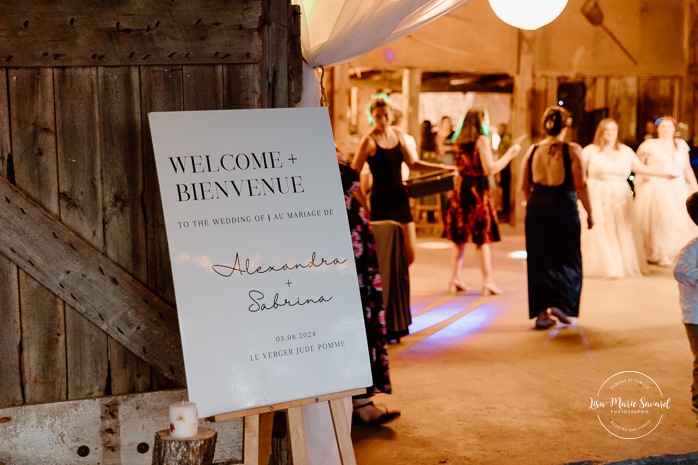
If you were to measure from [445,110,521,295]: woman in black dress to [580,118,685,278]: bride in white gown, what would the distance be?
1743 mm

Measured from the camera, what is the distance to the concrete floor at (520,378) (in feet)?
13.6

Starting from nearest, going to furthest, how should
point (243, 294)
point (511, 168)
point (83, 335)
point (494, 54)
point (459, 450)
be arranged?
point (243, 294)
point (83, 335)
point (459, 450)
point (494, 54)
point (511, 168)

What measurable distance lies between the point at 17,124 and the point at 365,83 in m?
11.5

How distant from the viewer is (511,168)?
1405cm

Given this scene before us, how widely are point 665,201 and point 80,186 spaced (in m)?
8.29

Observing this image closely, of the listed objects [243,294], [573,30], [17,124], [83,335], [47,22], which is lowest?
[83,335]

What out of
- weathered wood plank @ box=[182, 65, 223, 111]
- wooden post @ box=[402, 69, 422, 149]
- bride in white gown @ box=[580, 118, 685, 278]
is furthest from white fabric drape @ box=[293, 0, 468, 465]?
wooden post @ box=[402, 69, 422, 149]

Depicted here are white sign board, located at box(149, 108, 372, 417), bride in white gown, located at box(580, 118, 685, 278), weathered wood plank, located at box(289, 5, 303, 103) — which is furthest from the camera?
bride in white gown, located at box(580, 118, 685, 278)

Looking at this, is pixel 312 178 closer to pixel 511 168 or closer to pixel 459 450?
pixel 459 450

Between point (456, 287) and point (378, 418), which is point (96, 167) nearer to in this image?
point (378, 418)

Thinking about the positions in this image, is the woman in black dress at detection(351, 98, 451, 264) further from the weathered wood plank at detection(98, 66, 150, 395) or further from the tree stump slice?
the tree stump slice

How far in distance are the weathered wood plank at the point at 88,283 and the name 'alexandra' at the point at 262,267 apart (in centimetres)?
57

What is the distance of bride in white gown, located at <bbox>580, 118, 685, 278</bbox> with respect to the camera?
359 inches

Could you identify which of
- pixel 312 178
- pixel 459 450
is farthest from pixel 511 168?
pixel 312 178
